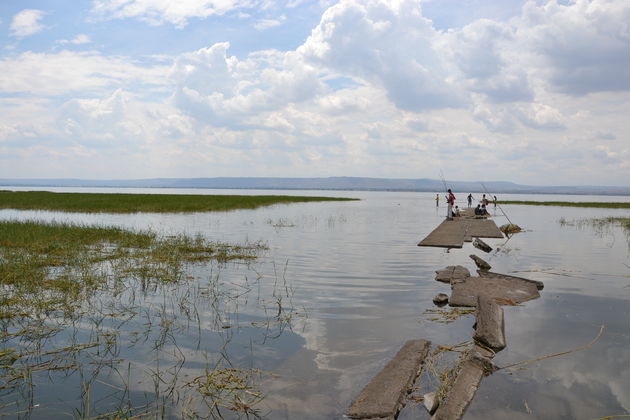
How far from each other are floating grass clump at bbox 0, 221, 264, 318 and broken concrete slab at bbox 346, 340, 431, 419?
6784 mm

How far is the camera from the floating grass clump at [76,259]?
386 inches

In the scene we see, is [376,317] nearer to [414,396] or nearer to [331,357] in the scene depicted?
[331,357]

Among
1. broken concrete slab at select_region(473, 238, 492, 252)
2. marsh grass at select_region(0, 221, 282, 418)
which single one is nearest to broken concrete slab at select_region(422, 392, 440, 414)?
marsh grass at select_region(0, 221, 282, 418)

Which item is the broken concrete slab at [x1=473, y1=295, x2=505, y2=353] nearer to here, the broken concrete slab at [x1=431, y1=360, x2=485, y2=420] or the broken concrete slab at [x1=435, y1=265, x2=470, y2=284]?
the broken concrete slab at [x1=431, y1=360, x2=485, y2=420]

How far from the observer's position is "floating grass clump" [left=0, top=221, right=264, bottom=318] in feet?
32.1

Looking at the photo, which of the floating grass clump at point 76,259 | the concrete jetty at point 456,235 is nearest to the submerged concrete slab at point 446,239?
the concrete jetty at point 456,235

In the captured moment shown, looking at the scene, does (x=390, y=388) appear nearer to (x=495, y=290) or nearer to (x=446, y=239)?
(x=495, y=290)

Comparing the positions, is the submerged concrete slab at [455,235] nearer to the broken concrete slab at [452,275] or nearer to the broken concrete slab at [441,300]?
the broken concrete slab at [452,275]

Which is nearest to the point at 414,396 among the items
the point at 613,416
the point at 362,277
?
the point at 613,416

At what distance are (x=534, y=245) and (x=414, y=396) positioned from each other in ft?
63.4

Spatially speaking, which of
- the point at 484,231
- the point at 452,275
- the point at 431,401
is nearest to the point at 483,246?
the point at 484,231

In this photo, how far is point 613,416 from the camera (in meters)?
5.01

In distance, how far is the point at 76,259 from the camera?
14078 millimetres

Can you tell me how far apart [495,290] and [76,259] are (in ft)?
42.8
